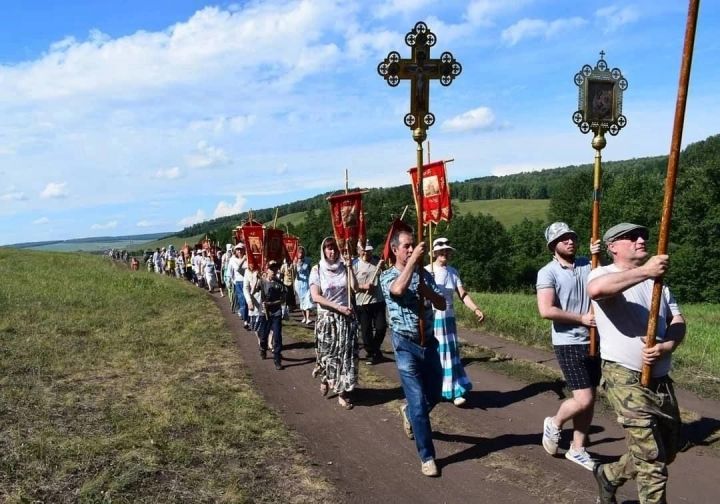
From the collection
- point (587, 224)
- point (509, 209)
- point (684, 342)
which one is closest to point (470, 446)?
point (684, 342)

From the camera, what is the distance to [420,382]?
5.53 meters

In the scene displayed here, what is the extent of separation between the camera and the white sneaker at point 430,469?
213 inches

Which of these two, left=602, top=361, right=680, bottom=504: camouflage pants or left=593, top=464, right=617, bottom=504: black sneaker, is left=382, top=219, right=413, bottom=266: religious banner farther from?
left=593, top=464, right=617, bottom=504: black sneaker

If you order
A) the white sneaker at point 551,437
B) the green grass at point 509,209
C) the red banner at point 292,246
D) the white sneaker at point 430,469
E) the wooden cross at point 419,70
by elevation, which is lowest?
the green grass at point 509,209

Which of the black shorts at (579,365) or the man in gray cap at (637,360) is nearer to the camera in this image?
the man in gray cap at (637,360)

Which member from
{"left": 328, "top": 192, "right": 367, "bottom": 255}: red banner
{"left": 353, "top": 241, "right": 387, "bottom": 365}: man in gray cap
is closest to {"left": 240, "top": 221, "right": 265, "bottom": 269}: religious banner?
{"left": 353, "top": 241, "right": 387, "bottom": 365}: man in gray cap

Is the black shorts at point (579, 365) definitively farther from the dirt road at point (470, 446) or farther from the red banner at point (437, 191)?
the red banner at point (437, 191)

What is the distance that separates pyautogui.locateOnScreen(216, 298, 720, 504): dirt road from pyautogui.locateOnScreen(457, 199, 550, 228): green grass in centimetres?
7487

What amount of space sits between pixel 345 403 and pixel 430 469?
244cm

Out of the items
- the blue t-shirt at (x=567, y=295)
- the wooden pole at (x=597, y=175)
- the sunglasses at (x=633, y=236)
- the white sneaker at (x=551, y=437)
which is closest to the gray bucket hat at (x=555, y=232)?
the blue t-shirt at (x=567, y=295)

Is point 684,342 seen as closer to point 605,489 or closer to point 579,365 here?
point 579,365

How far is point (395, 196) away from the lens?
67.6 metres

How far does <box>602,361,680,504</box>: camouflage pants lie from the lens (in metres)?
3.96

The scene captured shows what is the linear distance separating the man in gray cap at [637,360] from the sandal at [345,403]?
3880 mm
